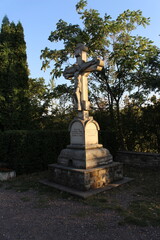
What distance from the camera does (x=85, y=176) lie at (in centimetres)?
448

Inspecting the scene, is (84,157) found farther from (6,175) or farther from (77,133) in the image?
(6,175)

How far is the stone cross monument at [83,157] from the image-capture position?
4.69 meters

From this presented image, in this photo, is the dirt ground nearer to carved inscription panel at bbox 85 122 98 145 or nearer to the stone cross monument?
the stone cross monument

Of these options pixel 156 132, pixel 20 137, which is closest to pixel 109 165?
pixel 20 137

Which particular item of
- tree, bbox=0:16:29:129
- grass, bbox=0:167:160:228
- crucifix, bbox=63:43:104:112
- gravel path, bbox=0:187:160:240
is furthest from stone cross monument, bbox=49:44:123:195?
tree, bbox=0:16:29:129

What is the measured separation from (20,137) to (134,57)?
6426 mm

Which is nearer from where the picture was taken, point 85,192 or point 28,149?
point 85,192

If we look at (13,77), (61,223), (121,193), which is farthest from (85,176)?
(13,77)

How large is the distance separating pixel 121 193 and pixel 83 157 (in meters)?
1.34

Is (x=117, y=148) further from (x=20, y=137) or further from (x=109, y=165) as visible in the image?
(x=20, y=137)

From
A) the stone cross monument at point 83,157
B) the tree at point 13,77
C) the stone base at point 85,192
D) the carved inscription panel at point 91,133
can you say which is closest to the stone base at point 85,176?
the stone cross monument at point 83,157

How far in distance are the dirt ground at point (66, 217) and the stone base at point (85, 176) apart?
0.38 m

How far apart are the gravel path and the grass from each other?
93 millimetres

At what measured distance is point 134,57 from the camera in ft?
28.0
